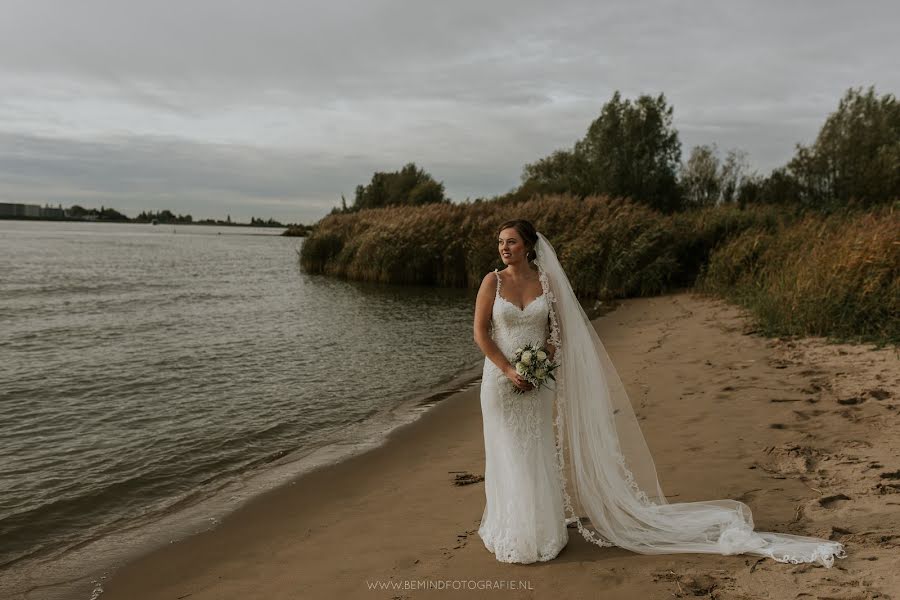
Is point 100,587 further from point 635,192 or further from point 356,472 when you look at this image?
point 635,192

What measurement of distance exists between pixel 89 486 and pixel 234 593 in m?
3.32

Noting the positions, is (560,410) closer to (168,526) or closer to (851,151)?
(168,526)

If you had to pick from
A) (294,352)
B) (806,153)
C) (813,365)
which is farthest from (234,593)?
(806,153)

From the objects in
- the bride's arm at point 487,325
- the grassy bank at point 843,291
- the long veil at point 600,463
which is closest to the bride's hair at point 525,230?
the long veil at point 600,463

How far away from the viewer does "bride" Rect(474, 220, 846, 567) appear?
457 cm

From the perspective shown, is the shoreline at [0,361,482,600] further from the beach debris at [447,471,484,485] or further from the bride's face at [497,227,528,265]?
the bride's face at [497,227,528,265]

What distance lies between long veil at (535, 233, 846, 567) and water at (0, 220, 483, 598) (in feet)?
11.8

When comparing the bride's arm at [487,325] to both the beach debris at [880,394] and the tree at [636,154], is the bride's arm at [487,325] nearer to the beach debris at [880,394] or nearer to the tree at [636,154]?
the beach debris at [880,394]

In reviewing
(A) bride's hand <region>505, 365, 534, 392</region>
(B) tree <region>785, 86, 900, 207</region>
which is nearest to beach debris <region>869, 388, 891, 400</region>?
(A) bride's hand <region>505, 365, 534, 392</region>

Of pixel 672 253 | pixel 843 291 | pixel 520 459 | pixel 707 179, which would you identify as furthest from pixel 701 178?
pixel 520 459

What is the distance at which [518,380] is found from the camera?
4719 millimetres

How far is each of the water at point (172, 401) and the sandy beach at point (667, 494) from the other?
725mm

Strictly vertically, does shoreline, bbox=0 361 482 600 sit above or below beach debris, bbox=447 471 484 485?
below

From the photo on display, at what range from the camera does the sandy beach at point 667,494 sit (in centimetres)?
412
